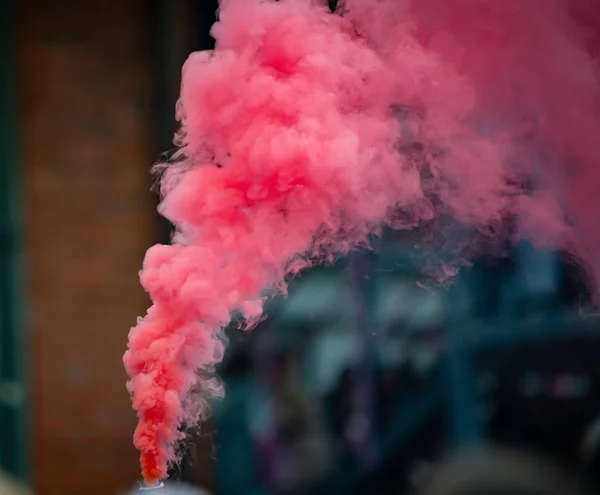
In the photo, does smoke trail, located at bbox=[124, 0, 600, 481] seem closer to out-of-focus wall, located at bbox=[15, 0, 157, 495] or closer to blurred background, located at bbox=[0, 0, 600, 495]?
blurred background, located at bbox=[0, 0, 600, 495]

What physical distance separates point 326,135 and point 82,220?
3.18 feet

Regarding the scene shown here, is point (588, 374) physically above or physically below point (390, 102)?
below

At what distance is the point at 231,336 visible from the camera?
4.22ft

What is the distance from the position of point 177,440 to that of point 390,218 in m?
0.41

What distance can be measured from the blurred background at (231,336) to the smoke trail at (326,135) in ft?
0.81

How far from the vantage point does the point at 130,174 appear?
5.08ft

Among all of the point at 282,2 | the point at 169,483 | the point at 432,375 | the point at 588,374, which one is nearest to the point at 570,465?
the point at 588,374

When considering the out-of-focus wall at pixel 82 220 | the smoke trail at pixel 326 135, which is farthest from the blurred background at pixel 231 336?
the smoke trail at pixel 326 135

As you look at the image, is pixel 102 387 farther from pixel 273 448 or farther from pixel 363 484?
pixel 363 484

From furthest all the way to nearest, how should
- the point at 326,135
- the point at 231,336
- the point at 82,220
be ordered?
the point at 82,220, the point at 231,336, the point at 326,135

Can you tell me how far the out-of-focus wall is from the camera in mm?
1533

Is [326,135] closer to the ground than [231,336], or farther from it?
farther from it

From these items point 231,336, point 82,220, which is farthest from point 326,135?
point 82,220

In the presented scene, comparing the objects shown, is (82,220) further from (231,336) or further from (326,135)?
(326,135)
